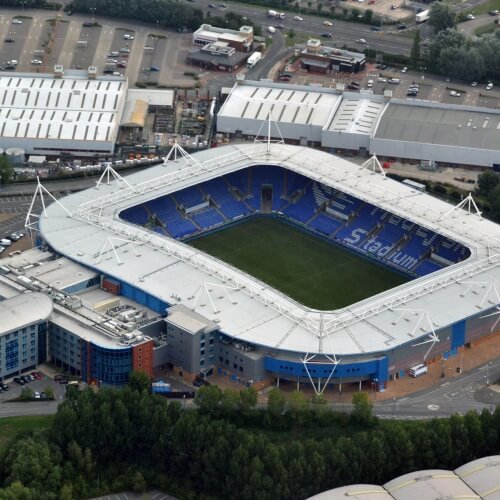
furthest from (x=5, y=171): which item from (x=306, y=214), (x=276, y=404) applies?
(x=276, y=404)

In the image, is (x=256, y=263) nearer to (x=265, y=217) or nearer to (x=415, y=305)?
(x=265, y=217)

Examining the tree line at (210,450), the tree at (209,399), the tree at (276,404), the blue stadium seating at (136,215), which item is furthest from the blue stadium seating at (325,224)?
the tree at (209,399)

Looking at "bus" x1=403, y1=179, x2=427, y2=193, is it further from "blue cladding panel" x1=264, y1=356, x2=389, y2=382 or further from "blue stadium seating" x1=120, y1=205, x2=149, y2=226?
"blue cladding panel" x1=264, y1=356, x2=389, y2=382

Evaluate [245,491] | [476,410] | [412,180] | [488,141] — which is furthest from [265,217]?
[245,491]

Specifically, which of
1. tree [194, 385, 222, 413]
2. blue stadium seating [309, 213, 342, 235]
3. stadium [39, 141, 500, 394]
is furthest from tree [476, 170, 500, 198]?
tree [194, 385, 222, 413]

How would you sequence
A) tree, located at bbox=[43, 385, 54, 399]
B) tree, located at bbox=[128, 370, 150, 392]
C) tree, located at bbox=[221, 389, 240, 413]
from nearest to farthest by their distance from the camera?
tree, located at bbox=[221, 389, 240, 413] → tree, located at bbox=[128, 370, 150, 392] → tree, located at bbox=[43, 385, 54, 399]

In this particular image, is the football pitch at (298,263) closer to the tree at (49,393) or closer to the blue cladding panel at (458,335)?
the blue cladding panel at (458,335)

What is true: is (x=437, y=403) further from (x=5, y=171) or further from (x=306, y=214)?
(x=5, y=171)
